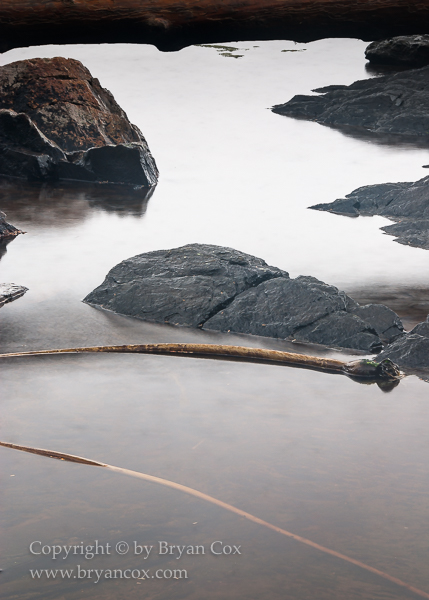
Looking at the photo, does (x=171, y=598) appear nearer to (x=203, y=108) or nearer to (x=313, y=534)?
(x=313, y=534)

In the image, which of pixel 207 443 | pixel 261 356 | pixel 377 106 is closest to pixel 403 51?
pixel 377 106

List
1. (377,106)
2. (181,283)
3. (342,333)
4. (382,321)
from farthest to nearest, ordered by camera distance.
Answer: (377,106)
(181,283)
(382,321)
(342,333)

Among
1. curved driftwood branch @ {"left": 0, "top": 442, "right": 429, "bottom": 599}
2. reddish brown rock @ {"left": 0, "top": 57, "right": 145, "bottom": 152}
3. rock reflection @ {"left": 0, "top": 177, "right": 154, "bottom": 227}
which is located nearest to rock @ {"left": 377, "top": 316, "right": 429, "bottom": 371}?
curved driftwood branch @ {"left": 0, "top": 442, "right": 429, "bottom": 599}

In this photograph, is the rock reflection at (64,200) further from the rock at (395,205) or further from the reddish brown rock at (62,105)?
the rock at (395,205)

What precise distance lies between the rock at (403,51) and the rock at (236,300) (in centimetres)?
1410

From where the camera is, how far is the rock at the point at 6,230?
744cm

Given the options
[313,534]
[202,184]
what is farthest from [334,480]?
[202,184]

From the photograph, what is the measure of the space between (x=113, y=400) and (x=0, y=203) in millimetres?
6026

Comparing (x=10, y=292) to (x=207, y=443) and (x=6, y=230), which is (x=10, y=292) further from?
(x=207, y=443)

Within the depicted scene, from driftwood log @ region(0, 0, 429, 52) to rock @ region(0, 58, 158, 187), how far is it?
27.5ft

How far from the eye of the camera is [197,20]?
2.19 meters

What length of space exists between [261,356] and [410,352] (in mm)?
897

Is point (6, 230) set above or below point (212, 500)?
below

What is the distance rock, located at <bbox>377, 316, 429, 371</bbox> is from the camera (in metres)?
4.39
